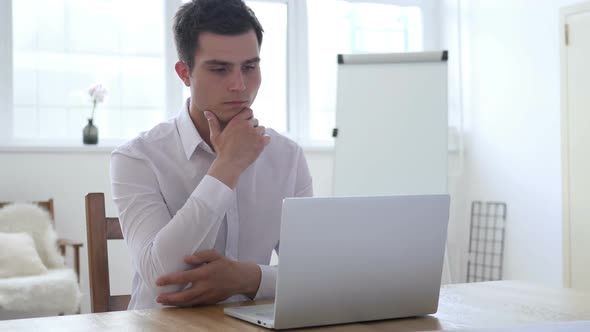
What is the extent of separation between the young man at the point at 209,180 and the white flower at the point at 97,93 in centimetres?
285

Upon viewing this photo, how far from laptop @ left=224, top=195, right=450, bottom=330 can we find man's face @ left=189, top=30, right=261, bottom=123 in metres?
0.53

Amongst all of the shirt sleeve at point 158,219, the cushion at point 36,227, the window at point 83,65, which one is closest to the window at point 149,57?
the window at point 83,65

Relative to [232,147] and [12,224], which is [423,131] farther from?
[232,147]

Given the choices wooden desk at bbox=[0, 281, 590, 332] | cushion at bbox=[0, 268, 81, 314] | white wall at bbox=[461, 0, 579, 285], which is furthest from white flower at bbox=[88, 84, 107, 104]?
wooden desk at bbox=[0, 281, 590, 332]

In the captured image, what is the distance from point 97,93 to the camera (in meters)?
4.46

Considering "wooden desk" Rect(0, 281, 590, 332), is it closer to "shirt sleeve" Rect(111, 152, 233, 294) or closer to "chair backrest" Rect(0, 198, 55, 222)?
"shirt sleeve" Rect(111, 152, 233, 294)

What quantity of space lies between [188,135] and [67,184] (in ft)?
9.71

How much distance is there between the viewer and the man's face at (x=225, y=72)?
1.61 meters

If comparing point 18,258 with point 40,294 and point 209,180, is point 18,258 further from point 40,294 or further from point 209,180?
point 209,180

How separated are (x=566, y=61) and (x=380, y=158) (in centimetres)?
120

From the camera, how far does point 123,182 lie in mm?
1595

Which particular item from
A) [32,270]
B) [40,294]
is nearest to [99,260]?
[40,294]

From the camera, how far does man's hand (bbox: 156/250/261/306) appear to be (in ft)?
4.33

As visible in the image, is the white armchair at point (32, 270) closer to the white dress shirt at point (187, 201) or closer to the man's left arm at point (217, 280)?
the white dress shirt at point (187, 201)
